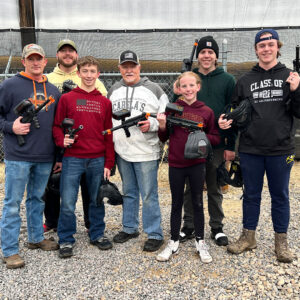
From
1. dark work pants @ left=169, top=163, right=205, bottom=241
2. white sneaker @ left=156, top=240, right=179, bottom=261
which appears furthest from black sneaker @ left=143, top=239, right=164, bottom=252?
dark work pants @ left=169, top=163, right=205, bottom=241

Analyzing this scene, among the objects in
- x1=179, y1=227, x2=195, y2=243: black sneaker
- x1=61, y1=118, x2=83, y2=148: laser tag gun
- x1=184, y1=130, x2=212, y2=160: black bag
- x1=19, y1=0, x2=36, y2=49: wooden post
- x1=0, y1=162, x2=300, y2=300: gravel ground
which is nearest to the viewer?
x1=0, y1=162, x2=300, y2=300: gravel ground

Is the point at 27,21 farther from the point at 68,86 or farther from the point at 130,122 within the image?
the point at 130,122

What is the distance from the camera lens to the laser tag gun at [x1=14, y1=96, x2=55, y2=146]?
10.5 feet

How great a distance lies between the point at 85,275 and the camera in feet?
10.6

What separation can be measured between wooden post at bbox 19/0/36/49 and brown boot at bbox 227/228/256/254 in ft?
19.4

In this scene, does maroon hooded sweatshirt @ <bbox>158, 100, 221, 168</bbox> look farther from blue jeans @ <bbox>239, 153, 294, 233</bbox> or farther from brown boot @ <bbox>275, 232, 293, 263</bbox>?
brown boot @ <bbox>275, 232, 293, 263</bbox>

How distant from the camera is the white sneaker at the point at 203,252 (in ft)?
11.2

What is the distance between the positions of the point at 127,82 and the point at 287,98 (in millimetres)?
1687

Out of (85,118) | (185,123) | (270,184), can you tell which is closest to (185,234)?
(270,184)

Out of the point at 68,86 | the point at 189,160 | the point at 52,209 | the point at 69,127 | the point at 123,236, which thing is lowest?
the point at 123,236

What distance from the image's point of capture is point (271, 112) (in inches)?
131

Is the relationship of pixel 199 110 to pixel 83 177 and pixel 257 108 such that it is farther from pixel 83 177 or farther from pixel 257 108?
pixel 83 177

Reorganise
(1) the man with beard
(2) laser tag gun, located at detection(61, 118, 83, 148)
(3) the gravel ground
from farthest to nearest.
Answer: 1. (1) the man with beard
2. (2) laser tag gun, located at detection(61, 118, 83, 148)
3. (3) the gravel ground

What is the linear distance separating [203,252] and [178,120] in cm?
140
